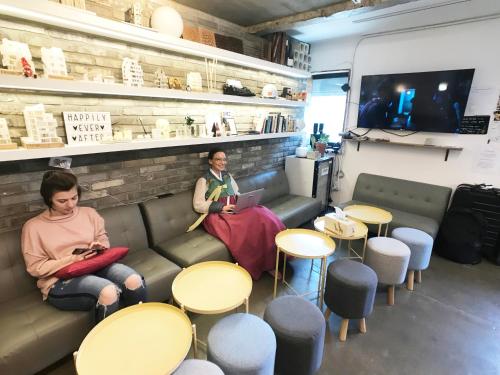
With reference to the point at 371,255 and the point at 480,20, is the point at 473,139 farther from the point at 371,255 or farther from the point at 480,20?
the point at 371,255

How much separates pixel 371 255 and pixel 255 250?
3.42 feet

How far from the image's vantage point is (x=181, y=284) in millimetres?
1630

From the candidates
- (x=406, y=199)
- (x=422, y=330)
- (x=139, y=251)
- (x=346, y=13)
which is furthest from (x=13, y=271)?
(x=406, y=199)

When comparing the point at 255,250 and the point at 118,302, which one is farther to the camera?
the point at 255,250

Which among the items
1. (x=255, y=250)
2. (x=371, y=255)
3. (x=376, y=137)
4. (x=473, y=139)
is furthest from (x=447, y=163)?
(x=255, y=250)

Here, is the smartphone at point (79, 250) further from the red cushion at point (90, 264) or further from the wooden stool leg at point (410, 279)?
the wooden stool leg at point (410, 279)

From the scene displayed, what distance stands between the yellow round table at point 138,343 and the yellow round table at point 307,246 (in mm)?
992

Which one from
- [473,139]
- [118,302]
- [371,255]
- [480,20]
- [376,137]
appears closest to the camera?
[118,302]

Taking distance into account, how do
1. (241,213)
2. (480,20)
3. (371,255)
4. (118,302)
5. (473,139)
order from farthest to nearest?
(473,139) < (480,20) < (241,213) < (371,255) < (118,302)

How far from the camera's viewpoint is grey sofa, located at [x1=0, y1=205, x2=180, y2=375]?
4.33 feet

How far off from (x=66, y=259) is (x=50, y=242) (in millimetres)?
146

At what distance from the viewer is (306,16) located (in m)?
2.86

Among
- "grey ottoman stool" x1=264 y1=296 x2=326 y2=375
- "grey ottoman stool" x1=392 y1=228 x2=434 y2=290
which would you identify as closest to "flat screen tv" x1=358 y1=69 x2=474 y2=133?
"grey ottoman stool" x1=392 y1=228 x2=434 y2=290

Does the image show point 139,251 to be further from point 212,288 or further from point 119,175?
point 212,288
